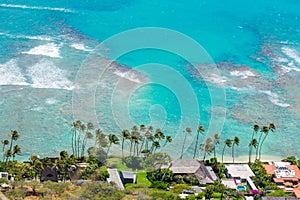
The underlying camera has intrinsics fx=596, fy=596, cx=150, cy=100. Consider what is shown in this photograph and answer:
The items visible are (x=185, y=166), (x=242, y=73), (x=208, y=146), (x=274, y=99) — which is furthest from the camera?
(x=242, y=73)

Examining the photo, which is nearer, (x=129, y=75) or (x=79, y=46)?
(x=129, y=75)

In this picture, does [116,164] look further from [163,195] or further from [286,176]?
[286,176]

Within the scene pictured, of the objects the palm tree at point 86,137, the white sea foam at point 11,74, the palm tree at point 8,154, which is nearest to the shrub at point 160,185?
the palm tree at point 86,137

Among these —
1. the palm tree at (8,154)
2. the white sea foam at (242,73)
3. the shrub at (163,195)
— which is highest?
the white sea foam at (242,73)

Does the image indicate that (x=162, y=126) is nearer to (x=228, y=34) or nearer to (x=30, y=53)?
(x=30, y=53)

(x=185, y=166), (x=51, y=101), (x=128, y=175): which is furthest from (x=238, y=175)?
(x=51, y=101)

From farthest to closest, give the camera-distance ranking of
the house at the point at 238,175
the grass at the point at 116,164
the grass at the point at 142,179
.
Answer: the grass at the point at 116,164 → the house at the point at 238,175 → the grass at the point at 142,179

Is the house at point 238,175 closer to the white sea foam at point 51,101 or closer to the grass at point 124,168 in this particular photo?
the grass at point 124,168
